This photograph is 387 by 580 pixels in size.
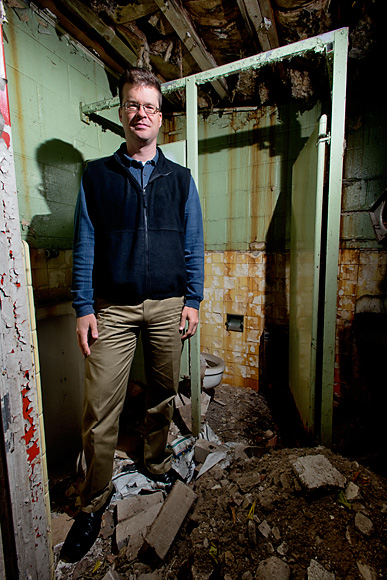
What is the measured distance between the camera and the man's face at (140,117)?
51.8 inches

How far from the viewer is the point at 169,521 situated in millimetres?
1284

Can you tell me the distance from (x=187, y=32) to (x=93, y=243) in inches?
72.7

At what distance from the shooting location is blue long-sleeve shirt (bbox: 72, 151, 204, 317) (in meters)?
1.32

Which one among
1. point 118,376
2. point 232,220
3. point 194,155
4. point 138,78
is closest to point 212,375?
point 118,376

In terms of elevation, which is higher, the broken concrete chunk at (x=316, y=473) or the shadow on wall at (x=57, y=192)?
the shadow on wall at (x=57, y=192)

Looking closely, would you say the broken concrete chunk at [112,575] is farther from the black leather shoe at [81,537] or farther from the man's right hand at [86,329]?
the man's right hand at [86,329]

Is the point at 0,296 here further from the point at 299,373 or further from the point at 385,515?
the point at 299,373

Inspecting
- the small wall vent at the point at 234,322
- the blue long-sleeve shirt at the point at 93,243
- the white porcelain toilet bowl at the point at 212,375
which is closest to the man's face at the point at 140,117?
the blue long-sleeve shirt at the point at 93,243

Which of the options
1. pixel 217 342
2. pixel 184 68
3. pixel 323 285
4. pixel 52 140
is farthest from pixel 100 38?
pixel 217 342

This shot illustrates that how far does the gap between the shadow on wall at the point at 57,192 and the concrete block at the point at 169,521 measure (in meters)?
1.77

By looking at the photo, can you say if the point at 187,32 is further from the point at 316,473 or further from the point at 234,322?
the point at 316,473

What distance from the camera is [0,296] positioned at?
28.6 inches

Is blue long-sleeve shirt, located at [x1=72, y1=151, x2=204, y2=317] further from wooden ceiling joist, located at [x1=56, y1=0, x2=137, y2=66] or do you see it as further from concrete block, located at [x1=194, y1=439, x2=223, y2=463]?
wooden ceiling joist, located at [x1=56, y1=0, x2=137, y2=66]

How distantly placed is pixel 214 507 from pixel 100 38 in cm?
334
